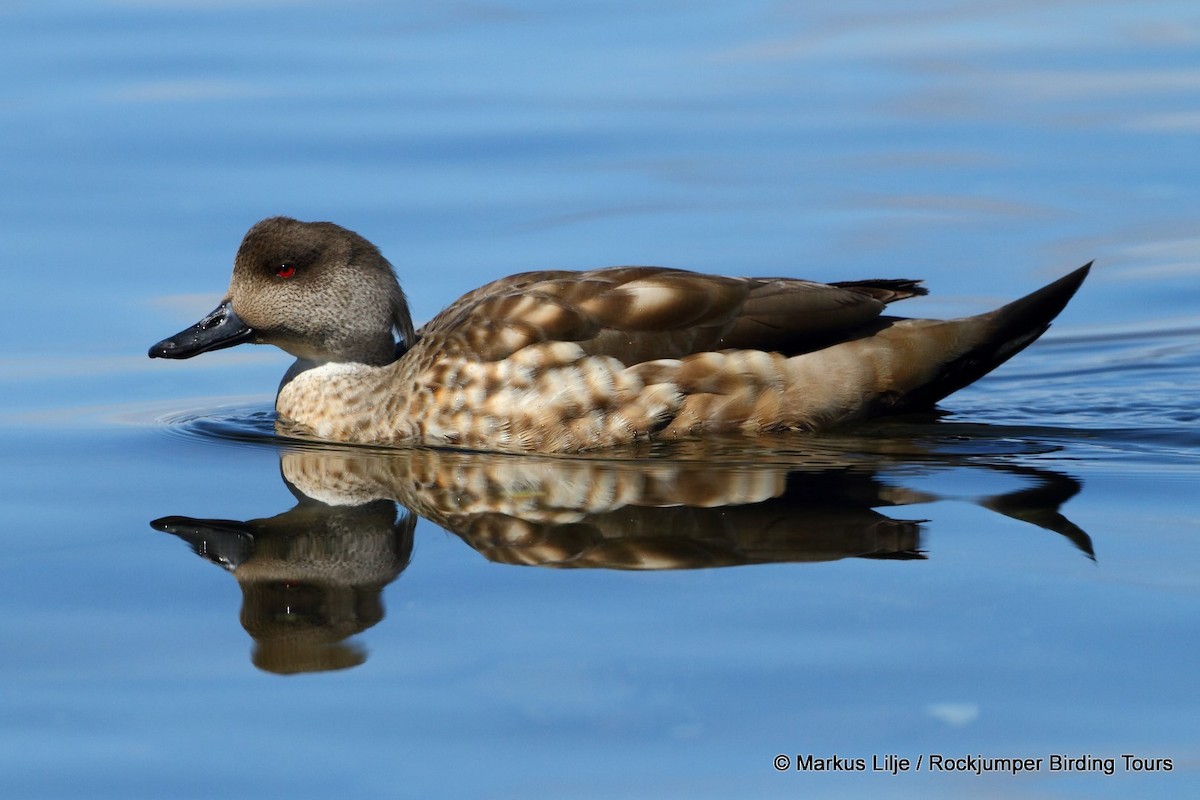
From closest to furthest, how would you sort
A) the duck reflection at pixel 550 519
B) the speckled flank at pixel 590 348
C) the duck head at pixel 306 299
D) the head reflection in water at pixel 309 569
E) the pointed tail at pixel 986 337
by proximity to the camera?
1. the head reflection in water at pixel 309 569
2. the duck reflection at pixel 550 519
3. the speckled flank at pixel 590 348
4. the pointed tail at pixel 986 337
5. the duck head at pixel 306 299

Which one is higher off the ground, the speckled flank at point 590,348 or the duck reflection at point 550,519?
the speckled flank at point 590,348

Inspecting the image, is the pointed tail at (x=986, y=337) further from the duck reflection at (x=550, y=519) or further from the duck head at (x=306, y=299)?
the duck head at (x=306, y=299)

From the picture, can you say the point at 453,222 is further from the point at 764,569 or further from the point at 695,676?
the point at 695,676

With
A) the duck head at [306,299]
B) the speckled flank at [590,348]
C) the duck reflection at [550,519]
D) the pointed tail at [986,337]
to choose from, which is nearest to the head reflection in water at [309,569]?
the duck reflection at [550,519]

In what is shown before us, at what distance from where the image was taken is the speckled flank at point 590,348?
966cm

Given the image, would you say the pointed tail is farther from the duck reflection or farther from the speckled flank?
the duck reflection

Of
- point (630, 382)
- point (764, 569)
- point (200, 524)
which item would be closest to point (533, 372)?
point (630, 382)

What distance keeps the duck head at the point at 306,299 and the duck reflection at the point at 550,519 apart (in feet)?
3.01

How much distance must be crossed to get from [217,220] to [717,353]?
4932 mm

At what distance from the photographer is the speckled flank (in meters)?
9.66

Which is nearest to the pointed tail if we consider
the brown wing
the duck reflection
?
the brown wing

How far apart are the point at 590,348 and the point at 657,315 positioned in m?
0.39

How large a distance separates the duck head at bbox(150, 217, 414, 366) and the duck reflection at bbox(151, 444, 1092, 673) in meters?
0.92

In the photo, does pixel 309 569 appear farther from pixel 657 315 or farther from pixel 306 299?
pixel 306 299
